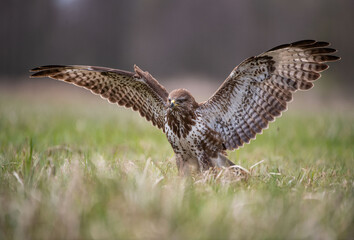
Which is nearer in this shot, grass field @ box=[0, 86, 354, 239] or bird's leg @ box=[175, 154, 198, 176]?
grass field @ box=[0, 86, 354, 239]

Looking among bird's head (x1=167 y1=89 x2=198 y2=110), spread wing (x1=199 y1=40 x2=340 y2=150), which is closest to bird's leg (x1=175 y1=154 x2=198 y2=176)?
spread wing (x1=199 y1=40 x2=340 y2=150)

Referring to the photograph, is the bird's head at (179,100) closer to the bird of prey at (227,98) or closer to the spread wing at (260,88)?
the bird of prey at (227,98)

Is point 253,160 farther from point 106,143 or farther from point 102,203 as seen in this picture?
point 102,203

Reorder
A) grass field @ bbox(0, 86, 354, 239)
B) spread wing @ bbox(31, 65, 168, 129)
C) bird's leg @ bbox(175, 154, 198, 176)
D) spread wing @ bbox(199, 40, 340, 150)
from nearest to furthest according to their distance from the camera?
1. grass field @ bbox(0, 86, 354, 239)
2. spread wing @ bbox(199, 40, 340, 150)
3. bird's leg @ bbox(175, 154, 198, 176)
4. spread wing @ bbox(31, 65, 168, 129)

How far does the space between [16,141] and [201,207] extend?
3.97 meters

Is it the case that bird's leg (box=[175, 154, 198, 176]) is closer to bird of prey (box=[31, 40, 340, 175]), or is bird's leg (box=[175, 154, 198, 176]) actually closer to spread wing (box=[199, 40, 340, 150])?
bird of prey (box=[31, 40, 340, 175])

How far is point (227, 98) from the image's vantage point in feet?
13.3

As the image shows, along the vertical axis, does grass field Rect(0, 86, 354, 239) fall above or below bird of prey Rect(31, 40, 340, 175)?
below

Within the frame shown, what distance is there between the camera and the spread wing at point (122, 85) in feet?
13.6

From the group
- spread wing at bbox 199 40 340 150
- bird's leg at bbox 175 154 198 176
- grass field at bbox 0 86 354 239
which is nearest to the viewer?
grass field at bbox 0 86 354 239

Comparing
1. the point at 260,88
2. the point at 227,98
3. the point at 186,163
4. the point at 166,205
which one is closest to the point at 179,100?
the point at 227,98

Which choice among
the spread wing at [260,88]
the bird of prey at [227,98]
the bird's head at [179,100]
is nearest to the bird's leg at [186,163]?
the bird of prey at [227,98]

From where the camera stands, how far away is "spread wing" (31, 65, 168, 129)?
13.6 feet

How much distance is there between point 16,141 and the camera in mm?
5391
